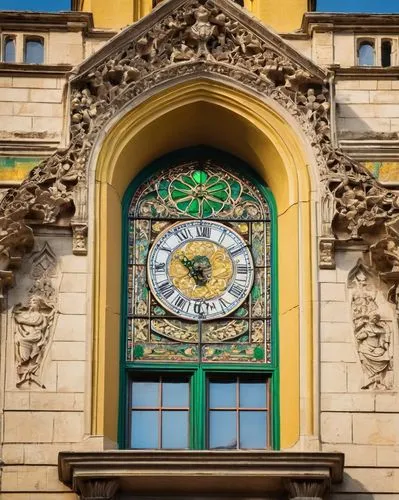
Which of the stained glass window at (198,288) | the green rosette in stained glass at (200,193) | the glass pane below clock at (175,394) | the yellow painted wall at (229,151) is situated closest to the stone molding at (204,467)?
the yellow painted wall at (229,151)

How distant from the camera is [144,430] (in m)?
25.0

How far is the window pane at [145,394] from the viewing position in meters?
25.1

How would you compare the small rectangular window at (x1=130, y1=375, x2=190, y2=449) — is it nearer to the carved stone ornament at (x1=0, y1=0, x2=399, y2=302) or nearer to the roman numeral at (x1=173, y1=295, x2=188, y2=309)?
the roman numeral at (x1=173, y1=295, x2=188, y2=309)

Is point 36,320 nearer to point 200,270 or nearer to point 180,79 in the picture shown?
point 200,270

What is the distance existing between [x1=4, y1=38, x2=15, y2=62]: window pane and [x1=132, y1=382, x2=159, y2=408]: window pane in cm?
469

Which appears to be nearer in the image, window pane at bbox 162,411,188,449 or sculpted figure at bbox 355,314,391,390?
sculpted figure at bbox 355,314,391,390

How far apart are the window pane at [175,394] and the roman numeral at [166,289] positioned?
1156 millimetres

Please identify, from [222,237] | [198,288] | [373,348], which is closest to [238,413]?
[198,288]

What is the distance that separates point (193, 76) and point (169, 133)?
813 millimetres

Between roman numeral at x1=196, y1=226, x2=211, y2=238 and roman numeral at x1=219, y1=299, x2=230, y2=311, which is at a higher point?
roman numeral at x1=196, y1=226, x2=211, y2=238

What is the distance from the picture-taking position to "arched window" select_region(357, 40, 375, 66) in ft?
88.1

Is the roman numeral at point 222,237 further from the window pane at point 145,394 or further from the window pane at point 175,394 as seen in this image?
the window pane at point 145,394

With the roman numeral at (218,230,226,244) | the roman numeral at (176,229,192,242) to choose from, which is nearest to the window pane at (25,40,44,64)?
the roman numeral at (176,229,192,242)

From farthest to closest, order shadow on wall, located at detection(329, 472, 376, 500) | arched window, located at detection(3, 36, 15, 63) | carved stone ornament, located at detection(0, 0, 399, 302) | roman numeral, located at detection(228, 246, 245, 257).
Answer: arched window, located at detection(3, 36, 15, 63) < roman numeral, located at detection(228, 246, 245, 257) < carved stone ornament, located at detection(0, 0, 399, 302) < shadow on wall, located at detection(329, 472, 376, 500)
